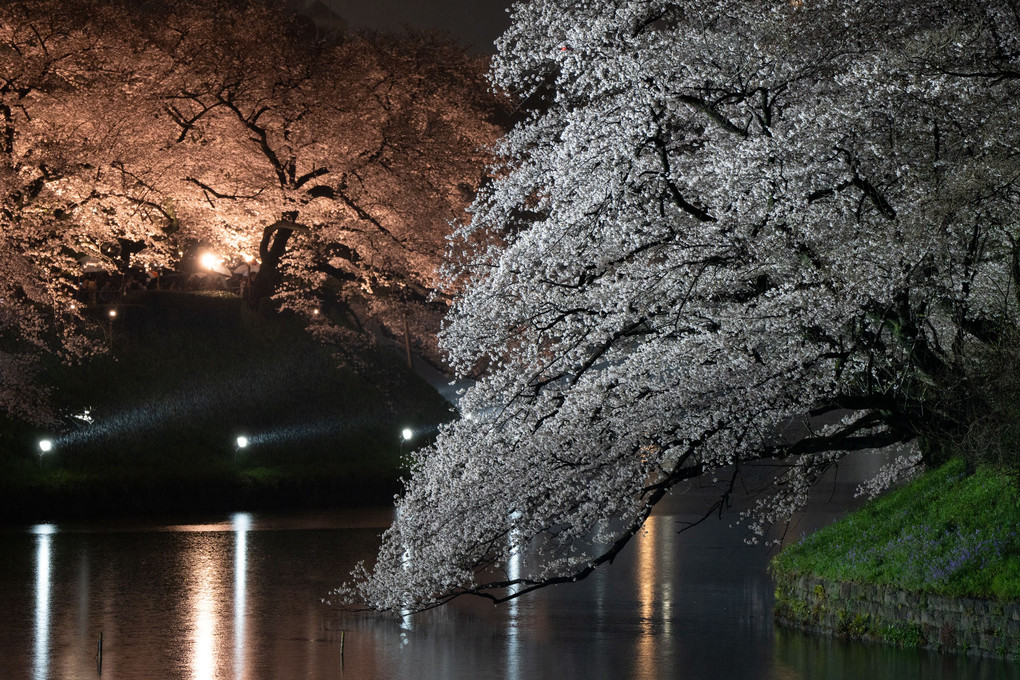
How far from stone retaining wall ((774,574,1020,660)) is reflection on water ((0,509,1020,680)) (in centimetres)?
32

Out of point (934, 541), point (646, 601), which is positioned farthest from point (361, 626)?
point (934, 541)

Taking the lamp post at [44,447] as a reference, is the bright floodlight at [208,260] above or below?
above

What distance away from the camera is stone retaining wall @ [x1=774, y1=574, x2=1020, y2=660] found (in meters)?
10.7

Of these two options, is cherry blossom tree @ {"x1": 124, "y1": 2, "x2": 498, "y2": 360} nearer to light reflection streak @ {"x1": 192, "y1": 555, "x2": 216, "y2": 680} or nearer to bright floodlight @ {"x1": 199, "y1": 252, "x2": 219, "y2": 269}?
light reflection streak @ {"x1": 192, "y1": 555, "x2": 216, "y2": 680}

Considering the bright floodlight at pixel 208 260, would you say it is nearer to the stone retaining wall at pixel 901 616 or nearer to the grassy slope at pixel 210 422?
the grassy slope at pixel 210 422

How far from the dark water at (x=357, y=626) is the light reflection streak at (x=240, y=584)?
1.2 inches

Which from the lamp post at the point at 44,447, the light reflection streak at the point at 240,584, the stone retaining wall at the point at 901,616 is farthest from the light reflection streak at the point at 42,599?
the stone retaining wall at the point at 901,616

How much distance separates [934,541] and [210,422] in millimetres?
23086

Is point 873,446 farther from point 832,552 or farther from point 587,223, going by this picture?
point 587,223

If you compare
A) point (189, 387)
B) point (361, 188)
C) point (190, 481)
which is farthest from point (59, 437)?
point (361, 188)

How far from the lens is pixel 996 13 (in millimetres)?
9320

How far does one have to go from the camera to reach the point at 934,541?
11.9m

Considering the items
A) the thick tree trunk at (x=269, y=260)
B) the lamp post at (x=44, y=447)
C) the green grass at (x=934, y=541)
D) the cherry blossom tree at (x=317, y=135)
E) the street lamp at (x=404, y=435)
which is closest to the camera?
the green grass at (x=934, y=541)

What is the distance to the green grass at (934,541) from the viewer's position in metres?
11.1
